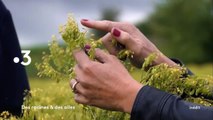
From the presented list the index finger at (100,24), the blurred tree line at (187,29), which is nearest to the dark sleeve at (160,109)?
the index finger at (100,24)

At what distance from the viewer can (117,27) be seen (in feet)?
8.29

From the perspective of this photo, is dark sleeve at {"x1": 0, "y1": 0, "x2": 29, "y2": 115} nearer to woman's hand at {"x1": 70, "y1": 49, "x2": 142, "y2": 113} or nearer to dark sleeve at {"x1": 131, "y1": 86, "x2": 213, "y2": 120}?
woman's hand at {"x1": 70, "y1": 49, "x2": 142, "y2": 113}

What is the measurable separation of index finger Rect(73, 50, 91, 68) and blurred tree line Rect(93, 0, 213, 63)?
118ft

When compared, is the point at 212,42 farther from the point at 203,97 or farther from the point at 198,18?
the point at 203,97

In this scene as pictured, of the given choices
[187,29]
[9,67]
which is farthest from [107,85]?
[187,29]

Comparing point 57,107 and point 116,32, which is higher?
point 116,32

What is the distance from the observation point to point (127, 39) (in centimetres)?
240

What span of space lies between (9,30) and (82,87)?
121cm

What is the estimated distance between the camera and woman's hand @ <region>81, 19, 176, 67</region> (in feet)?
7.80

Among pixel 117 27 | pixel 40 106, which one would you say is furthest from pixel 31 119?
pixel 117 27

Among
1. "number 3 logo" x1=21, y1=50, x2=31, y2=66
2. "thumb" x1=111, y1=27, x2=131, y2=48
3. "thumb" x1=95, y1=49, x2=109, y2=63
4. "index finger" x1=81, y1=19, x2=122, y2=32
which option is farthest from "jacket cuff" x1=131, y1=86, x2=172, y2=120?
"number 3 logo" x1=21, y1=50, x2=31, y2=66

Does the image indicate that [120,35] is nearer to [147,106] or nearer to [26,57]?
[147,106]

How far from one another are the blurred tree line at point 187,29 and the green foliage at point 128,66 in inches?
1402

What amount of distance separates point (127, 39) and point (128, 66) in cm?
24
